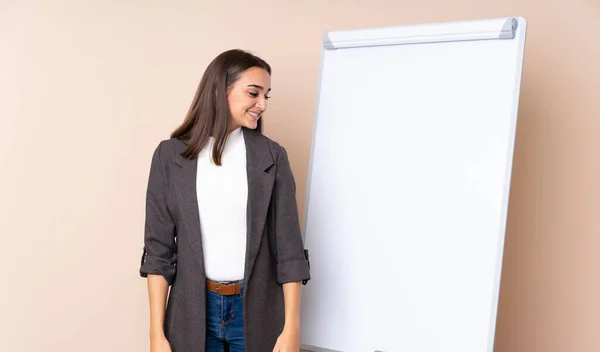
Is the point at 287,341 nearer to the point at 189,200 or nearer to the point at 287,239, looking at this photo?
the point at 287,239

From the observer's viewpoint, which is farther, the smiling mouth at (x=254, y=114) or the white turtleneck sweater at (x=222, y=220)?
the smiling mouth at (x=254, y=114)

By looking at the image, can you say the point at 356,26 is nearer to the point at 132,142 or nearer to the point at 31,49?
the point at 132,142

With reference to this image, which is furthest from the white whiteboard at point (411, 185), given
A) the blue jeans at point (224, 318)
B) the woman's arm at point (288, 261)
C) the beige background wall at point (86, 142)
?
the beige background wall at point (86, 142)

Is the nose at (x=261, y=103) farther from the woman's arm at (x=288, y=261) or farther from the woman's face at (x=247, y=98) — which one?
the woman's arm at (x=288, y=261)

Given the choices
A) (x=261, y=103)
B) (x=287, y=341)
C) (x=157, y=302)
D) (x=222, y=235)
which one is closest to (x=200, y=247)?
(x=222, y=235)

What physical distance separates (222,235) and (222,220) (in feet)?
0.13

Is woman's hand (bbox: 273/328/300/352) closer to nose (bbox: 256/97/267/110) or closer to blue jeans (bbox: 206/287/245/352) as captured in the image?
blue jeans (bbox: 206/287/245/352)

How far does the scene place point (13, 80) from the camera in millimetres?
3037

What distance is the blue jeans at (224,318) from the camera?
1.98 m

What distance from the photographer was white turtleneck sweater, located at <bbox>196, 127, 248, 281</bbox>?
1984 millimetres

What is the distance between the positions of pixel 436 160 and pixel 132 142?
4.44 feet

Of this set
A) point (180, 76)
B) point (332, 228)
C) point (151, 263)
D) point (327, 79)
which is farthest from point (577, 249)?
point (180, 76)

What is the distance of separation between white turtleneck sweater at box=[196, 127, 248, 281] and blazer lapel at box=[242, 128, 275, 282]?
0.02 metres

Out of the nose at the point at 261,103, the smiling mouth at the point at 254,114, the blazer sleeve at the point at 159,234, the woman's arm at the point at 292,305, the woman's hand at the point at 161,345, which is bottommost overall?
the woman's hand at the point at 161,345
